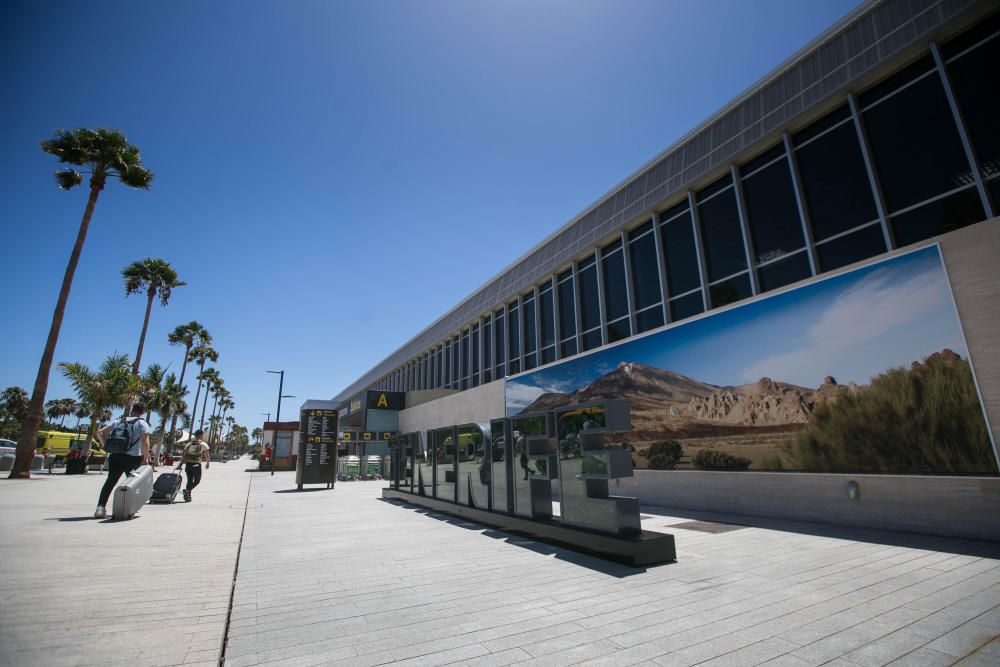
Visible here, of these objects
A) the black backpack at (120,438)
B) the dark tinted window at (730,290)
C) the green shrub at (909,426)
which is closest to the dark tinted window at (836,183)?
the dark tinted window at (730,290)

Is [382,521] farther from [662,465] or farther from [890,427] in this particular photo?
[890,427]

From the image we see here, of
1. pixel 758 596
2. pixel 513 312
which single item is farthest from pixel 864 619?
pixel 513 312

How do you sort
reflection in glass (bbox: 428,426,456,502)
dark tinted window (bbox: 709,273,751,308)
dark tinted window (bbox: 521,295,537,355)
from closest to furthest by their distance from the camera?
reflection in glass (bbox: 428,426,456,502) → dark tinted window (bbox: 709,273,751,308) → dark tinted window (bbox: 521,295,537,355)

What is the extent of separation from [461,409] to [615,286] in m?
11.6

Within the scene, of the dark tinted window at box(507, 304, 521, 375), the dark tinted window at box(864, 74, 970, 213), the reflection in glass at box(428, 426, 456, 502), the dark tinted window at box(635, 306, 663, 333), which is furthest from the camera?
the dark tinted window at box(507, 304, 521, 375)

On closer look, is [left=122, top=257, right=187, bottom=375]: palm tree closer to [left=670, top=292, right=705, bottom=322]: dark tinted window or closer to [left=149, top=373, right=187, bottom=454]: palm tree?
[left=149, top=373, right=187, bottom=454]: palm tree

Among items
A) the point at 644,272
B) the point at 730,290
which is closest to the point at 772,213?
the point at 730,290

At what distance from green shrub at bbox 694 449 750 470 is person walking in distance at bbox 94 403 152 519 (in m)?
12.2

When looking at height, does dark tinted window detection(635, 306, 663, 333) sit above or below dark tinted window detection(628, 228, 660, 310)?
below

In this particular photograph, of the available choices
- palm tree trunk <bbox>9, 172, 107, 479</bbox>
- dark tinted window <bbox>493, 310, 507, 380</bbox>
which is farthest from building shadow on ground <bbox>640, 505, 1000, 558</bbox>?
palm tree trunk <bbox>9, 172, 107, 479</bbox>

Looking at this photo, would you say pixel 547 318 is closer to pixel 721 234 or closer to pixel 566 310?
pixel 566 310

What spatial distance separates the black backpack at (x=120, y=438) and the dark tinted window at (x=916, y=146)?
1647 centimetres

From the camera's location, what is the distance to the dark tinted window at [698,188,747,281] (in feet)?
41.7

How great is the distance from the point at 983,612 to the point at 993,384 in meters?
4.61
